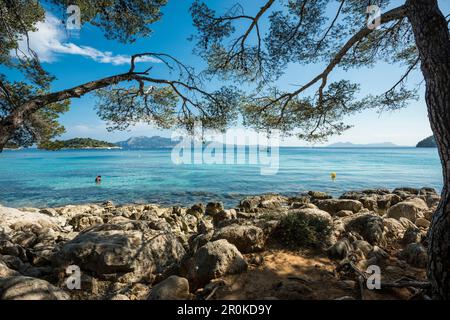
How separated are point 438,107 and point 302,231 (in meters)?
3.19

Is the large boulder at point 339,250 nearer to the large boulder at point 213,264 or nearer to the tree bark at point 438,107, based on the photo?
the tree bark at point 438,107

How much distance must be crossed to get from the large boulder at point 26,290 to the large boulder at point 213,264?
1.75m

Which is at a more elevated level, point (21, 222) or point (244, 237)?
point (244, 237)

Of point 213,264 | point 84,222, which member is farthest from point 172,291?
point 84,222

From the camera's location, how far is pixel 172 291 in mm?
2902

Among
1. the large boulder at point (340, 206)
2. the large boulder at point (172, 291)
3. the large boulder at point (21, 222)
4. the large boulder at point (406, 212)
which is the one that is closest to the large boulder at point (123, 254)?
the large boulder at point (172, 291)

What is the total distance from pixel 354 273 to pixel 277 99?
4266 mm

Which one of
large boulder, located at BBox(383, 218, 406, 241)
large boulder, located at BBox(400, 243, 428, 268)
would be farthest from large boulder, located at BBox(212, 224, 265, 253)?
large boulder, located at BBox(383, 218, 406, 241)

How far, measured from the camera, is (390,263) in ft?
12.7

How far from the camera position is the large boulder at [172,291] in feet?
9.38

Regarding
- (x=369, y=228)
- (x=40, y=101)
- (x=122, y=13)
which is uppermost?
(x=122, y=13)

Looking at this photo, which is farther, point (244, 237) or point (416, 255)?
point (244, 237)

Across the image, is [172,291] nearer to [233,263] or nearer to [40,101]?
[233,263]

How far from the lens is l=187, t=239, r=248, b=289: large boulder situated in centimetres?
337
